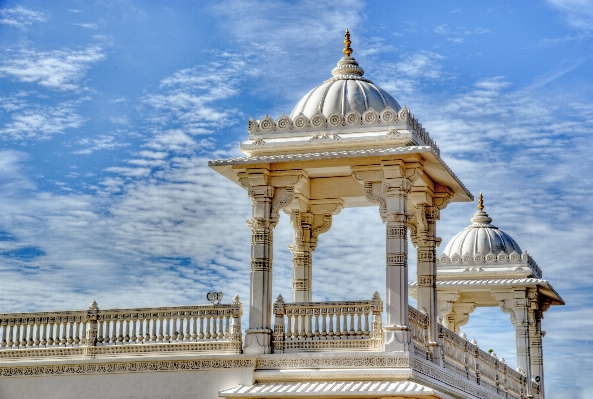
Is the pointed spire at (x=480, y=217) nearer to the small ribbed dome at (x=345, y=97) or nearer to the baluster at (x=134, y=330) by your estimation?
the small ribbed dome at (x=345, y=97)

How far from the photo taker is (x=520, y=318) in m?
29.4

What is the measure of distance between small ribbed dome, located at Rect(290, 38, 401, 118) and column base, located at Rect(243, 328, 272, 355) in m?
4.30

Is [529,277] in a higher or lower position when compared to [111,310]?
higher

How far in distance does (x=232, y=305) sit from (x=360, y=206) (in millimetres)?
5290

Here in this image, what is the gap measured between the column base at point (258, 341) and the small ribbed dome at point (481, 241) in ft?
37.6

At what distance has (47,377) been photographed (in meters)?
21.2

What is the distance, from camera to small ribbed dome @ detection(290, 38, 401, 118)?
21.5 meters

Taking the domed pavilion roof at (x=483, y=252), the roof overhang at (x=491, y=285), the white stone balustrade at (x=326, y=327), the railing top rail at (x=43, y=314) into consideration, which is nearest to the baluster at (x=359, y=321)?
the white stone balustrade at (x=326, y=327)

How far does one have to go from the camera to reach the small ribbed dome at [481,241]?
101ft

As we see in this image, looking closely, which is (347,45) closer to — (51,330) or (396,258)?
(396,258)

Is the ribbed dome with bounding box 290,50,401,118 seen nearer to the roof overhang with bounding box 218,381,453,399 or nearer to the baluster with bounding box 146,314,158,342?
the baluster with bounding box 146,314,158,342

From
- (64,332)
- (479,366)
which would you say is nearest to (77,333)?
(64,332)

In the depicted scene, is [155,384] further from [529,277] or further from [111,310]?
[529,277]

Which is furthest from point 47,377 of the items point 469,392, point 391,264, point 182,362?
point 469,392
